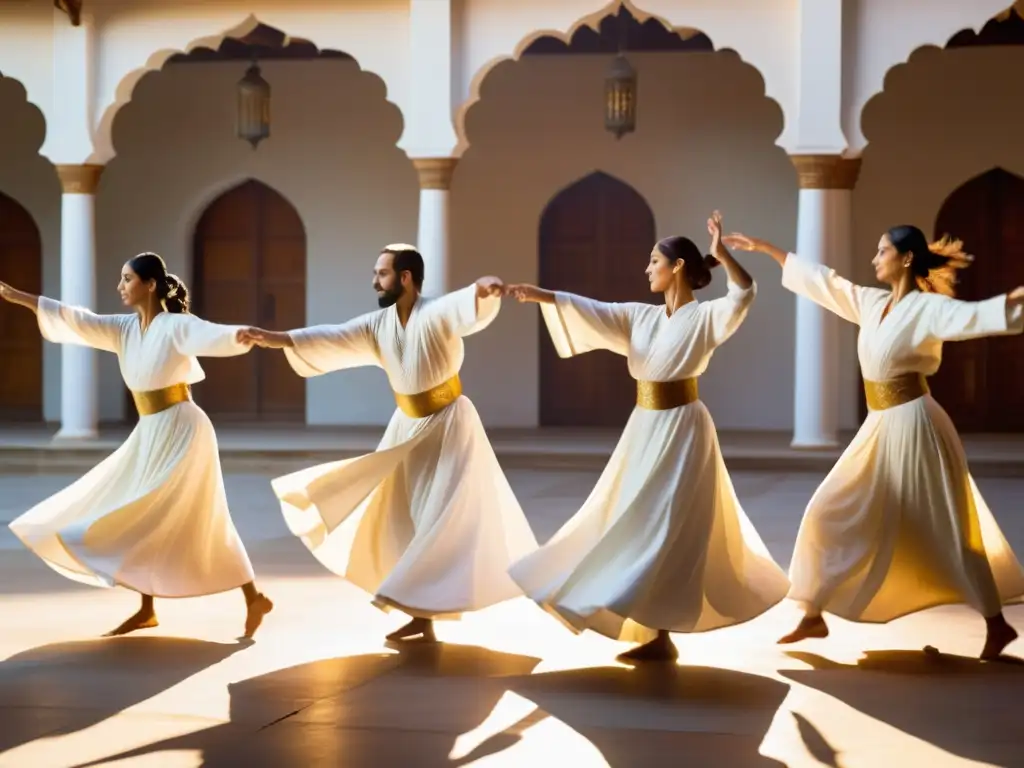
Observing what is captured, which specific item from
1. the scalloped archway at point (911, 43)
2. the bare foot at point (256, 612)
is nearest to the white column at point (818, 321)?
the scalloped archway at point (911, 43)

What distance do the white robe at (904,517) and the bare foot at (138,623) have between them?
2609mm

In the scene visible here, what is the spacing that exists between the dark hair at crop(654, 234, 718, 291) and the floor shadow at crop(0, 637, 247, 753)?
7.35 feet

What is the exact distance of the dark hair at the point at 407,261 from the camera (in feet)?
21.7

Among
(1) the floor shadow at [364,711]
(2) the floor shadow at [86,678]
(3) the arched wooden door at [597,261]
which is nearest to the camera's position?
(1) the floor shadow at [364,711]

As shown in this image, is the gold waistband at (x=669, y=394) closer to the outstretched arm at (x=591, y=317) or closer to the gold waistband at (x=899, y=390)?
the outstretched arm at (x=591, y=317)

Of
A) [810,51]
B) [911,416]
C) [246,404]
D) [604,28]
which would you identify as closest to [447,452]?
[911,416]

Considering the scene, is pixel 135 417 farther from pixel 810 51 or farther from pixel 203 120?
pixel 810 51

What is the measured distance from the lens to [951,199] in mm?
15453

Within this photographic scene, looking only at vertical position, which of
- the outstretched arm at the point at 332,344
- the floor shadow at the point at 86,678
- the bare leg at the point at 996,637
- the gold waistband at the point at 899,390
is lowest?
the floor shadow at the point at 86,678

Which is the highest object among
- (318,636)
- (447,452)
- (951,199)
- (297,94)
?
(297,94)

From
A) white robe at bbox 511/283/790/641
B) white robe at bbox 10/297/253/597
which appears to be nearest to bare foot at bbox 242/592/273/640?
white robe at bbox 10/297/253/597

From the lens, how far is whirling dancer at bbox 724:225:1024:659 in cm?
616

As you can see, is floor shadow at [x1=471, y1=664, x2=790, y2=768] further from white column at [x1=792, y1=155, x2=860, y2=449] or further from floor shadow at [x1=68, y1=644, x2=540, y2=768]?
white column at [x1=792, y1=155, x2=860, y2=449]

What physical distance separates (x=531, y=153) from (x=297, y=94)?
245cm
